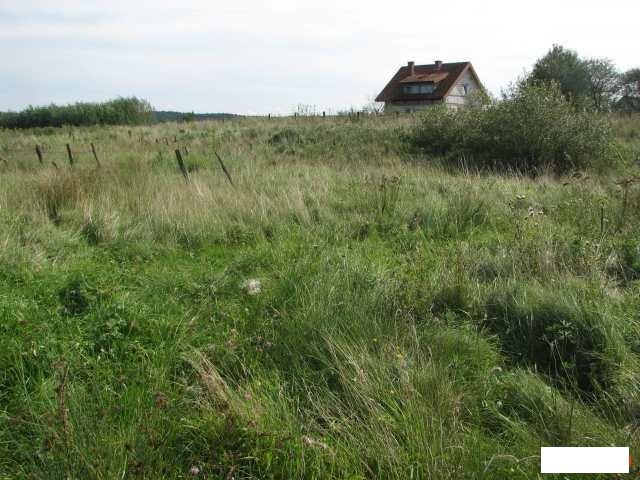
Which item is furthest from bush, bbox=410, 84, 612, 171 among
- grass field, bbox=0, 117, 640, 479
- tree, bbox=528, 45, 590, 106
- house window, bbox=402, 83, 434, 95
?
house window, bbox=402, 83, 434, 95

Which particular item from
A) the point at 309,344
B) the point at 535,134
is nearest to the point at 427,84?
the point at 535,134

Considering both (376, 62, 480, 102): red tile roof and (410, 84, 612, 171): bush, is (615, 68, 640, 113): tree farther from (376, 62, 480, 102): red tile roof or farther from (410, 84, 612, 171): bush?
(410, 84, 612, 171): bush

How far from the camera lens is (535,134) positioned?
13.9 metres

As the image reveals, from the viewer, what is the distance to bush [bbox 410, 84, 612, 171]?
45.2 feet

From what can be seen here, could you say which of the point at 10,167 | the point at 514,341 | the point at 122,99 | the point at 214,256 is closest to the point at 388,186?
the point at 214,256

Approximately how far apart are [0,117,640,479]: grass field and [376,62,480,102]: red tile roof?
4272cm

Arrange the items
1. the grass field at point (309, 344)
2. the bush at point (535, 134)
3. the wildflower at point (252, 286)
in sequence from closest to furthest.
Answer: the grass field at point (309, 344)
the wildflower at point (252, 286)
the bush at point (535, 134)

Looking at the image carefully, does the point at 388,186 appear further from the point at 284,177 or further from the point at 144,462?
the point at 144,462

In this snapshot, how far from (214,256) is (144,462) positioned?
3.58 metres

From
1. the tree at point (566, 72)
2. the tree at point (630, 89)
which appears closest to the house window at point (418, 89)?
the tree at point (566, 72)

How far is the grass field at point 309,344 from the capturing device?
2.46 metres

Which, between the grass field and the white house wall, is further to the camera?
the white house wall

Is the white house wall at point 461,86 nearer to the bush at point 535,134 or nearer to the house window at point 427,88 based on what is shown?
the house window at point 427,88

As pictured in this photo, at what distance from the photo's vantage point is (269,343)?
3352mm
